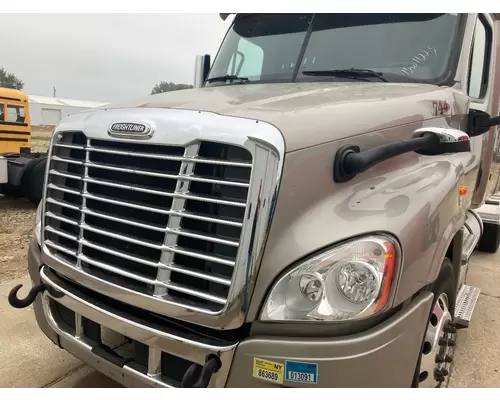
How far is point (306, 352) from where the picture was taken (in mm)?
1865

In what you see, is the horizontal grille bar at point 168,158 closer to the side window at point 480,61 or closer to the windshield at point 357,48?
the windshield at point 357,48

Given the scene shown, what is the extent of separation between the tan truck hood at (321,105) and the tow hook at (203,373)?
3.17 feet

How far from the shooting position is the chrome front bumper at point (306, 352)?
1.87m

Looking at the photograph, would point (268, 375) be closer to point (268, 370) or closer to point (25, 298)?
point (268, 370)

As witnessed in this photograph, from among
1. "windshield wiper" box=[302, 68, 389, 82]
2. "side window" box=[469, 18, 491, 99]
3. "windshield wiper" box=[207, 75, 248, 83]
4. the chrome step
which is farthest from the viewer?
"windshield wiper" box=[207, 75, 248, 83]

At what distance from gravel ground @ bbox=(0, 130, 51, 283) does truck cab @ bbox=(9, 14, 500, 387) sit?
3.15 m

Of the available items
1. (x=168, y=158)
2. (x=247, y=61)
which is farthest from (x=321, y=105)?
(x=247, y=61)

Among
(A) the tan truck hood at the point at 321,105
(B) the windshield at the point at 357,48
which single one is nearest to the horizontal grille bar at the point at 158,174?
(A) the tan truck hood at the point at 321,105

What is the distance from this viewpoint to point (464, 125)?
340 cm

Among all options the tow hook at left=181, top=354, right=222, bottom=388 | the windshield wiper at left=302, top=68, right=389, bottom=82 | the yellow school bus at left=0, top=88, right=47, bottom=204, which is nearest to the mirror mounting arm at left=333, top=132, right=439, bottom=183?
the tow hook at left=181, top=354, right=222, bottom=388

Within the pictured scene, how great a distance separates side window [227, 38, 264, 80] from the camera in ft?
12.5

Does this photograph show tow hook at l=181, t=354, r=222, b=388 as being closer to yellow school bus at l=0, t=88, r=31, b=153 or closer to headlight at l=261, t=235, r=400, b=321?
headlight at l=261, t=235, r=400, b=321

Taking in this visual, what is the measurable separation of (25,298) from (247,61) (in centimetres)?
255

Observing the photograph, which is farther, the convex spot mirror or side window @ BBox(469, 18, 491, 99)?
side window @ BBox(469, 18, 491, 99)
